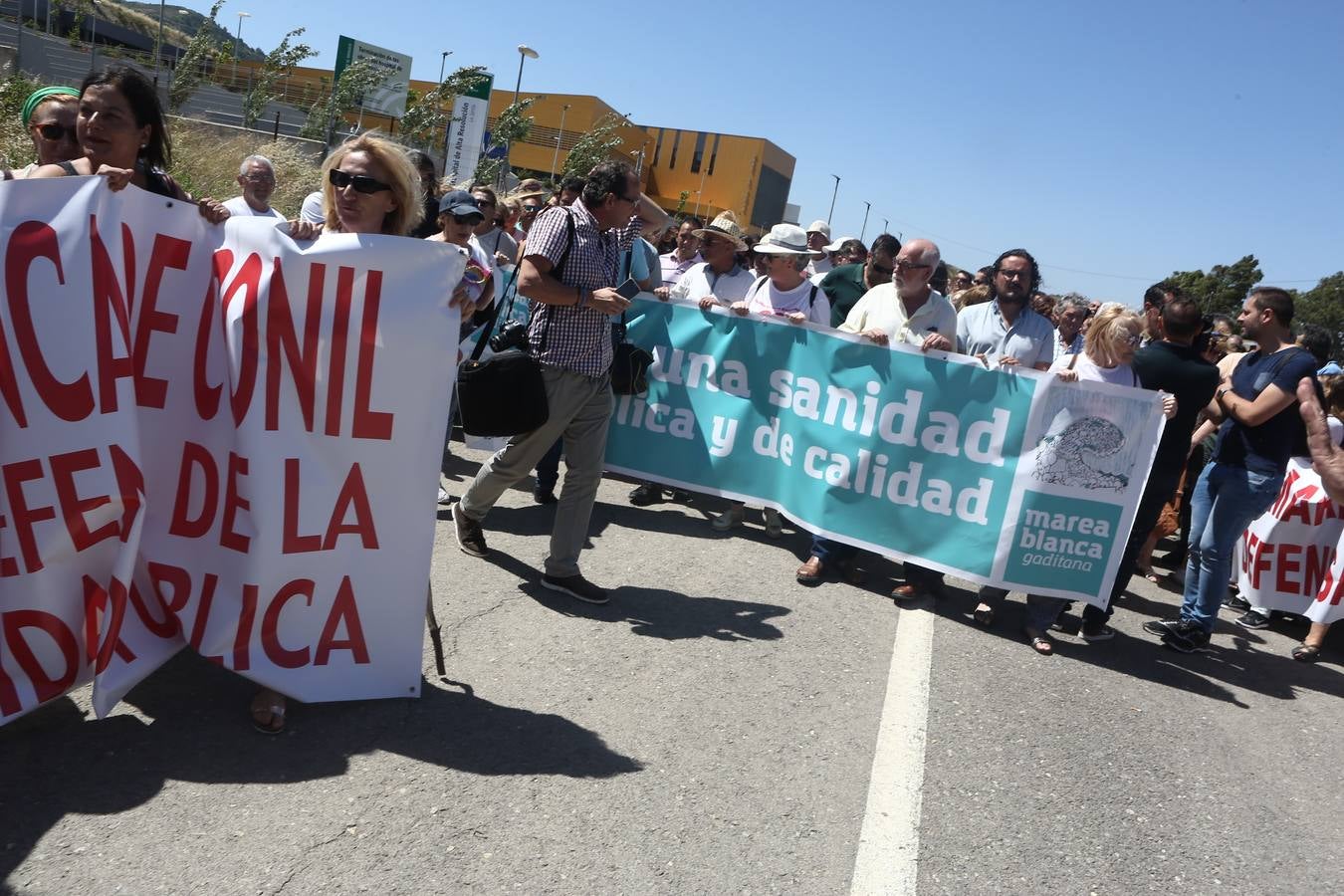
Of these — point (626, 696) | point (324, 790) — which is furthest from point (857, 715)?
point (324, 790)

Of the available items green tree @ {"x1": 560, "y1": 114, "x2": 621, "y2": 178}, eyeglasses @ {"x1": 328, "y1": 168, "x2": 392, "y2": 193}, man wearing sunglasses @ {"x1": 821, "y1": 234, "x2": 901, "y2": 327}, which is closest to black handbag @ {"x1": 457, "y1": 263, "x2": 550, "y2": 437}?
eyeglasses @ {"x1": 328, "y1": 168, "x2": 392, "y2": 193}

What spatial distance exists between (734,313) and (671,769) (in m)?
3.78

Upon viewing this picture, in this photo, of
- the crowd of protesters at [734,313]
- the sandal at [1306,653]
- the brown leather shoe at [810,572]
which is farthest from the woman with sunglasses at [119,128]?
the sandal at [1306,653]

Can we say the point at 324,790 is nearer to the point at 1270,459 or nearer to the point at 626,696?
the point at 626,696

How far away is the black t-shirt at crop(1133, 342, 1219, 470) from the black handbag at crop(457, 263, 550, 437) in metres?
3.27

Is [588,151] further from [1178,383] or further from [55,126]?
[55,126]

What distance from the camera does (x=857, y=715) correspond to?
3980 mm

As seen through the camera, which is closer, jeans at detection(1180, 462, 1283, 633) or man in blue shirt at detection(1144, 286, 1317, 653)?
man in blue shirt at detection(1144, 286, 1317, 653)

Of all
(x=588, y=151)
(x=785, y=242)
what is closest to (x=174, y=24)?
(x=588, y=151)

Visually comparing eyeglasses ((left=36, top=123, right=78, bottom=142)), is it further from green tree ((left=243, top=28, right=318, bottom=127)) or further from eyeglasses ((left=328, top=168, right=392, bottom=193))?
green tree ((left=243, top=28, right=318, bottom=127))

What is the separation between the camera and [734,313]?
6516 millimetres

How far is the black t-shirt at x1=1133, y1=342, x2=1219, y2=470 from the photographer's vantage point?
5266 mm

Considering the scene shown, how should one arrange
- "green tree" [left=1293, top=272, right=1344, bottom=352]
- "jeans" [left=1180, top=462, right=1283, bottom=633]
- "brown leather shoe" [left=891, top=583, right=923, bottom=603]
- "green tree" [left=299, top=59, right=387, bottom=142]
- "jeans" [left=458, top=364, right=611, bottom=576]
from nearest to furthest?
"jeans" [left=458, top=364, right=611, bottom=576], "jeans" [left=1180, top=462, right=1283, bottom=633], "brown leather shoe" [left=891, top=583, right=923, bottom=603], "green tree" [left=299, top=59, right=387, bottom=142], "green tree" [left=1293, top=272, right=1344, bottom=352]

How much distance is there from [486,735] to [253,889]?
997 mm
